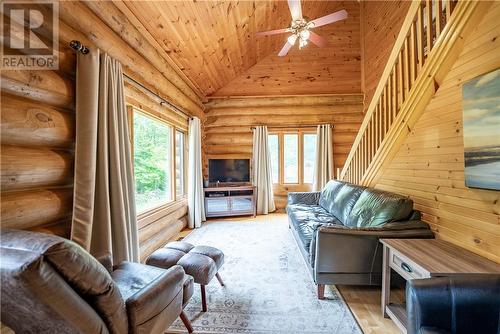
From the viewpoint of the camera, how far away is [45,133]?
1.62 m

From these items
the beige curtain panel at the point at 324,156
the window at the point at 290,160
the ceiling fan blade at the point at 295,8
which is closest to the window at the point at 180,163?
the window at the point at 290,160

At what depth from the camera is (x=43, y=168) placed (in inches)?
63.3

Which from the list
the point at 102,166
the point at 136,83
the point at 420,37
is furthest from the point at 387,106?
the point at 102,166

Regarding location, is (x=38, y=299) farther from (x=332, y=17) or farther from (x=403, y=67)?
(x=332, y=17)

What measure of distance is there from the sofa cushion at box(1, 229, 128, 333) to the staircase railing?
2.92 m

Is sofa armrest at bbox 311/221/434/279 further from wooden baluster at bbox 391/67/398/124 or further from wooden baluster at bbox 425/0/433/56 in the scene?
wooden baluster at bbox 425/0/433/56

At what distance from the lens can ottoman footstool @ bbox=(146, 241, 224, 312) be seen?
6.48 feet

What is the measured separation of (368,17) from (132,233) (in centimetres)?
649

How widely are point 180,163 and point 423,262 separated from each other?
167 inches

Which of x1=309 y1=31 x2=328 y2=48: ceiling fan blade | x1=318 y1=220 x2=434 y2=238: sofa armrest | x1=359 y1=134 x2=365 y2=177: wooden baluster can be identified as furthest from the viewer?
x1=359 y1=134 x2=365 y2=177: wooden baluster

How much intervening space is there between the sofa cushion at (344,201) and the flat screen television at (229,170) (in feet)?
8.25

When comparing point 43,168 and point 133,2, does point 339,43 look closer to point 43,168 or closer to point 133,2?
point 133,2

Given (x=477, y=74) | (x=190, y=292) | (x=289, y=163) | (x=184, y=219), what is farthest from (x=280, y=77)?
(x=190, y=292)

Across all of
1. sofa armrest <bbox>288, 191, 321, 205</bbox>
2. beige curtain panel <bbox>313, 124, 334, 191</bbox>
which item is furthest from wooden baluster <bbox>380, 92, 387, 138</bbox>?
beige curtain panel <bbox>313, 124, 334, 191</bbox>
